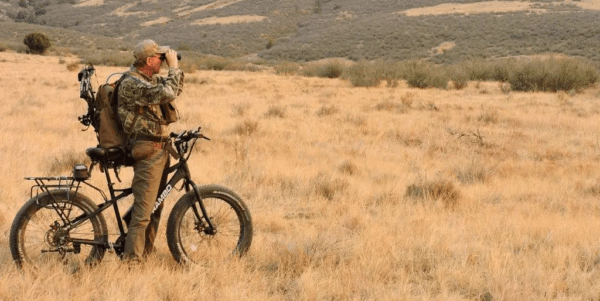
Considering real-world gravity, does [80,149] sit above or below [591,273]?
above

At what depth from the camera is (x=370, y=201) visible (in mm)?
7102

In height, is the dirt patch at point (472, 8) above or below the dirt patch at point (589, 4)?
above

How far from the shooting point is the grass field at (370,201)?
13.5ft

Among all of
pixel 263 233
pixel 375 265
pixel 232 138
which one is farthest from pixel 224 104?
pixel 375 265

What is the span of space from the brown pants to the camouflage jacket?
0.13 metres

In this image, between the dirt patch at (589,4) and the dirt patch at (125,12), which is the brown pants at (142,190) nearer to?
the dirt patch at (589,4)

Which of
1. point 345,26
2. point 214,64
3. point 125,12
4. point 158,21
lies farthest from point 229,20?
point 214,64

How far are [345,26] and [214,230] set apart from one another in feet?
223

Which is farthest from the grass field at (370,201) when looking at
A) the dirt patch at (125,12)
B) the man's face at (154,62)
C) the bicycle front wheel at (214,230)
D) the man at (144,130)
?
the dirt patch at (125,12)

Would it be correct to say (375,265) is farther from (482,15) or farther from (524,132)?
(482,15)

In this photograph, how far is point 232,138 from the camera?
1111 centimetres

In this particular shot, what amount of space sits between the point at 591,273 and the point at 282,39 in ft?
229

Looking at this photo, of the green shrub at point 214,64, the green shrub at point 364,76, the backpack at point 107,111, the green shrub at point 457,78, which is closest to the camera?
the backpack at point 107,111

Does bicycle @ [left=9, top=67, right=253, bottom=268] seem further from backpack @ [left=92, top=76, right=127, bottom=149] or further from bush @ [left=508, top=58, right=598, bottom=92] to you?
bush @ [left=508, top=58, right=598, bottom=92]
